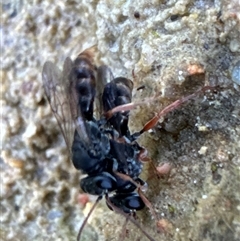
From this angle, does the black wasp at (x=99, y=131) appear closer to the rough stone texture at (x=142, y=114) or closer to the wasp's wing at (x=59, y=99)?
the wasp's wing at (x=59, y=99)

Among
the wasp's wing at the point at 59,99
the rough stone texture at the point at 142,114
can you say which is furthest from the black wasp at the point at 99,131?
the rough stone texture at the point at 142,114

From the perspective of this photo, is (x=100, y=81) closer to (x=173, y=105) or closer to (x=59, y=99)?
(x=59, y=99)

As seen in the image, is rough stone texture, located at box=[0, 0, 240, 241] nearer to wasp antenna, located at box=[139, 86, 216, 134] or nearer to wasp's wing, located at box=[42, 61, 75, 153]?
→ wasp antenna, located at box=[139, 86, 216, 134]

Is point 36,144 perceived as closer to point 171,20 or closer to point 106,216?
point 106,216

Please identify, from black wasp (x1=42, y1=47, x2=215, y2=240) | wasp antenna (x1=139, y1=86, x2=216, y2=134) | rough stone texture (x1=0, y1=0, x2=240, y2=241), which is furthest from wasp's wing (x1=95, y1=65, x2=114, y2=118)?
wasp antenna (x1=139, y1=86, x2=216, y2=134)

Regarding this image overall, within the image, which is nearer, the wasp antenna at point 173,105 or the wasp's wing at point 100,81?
the wasp antenna at point 173,105

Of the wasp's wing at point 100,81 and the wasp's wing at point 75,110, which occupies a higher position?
the wasp's wing at point 75,110

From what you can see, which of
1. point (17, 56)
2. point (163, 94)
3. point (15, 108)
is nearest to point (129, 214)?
point (163, 94)
